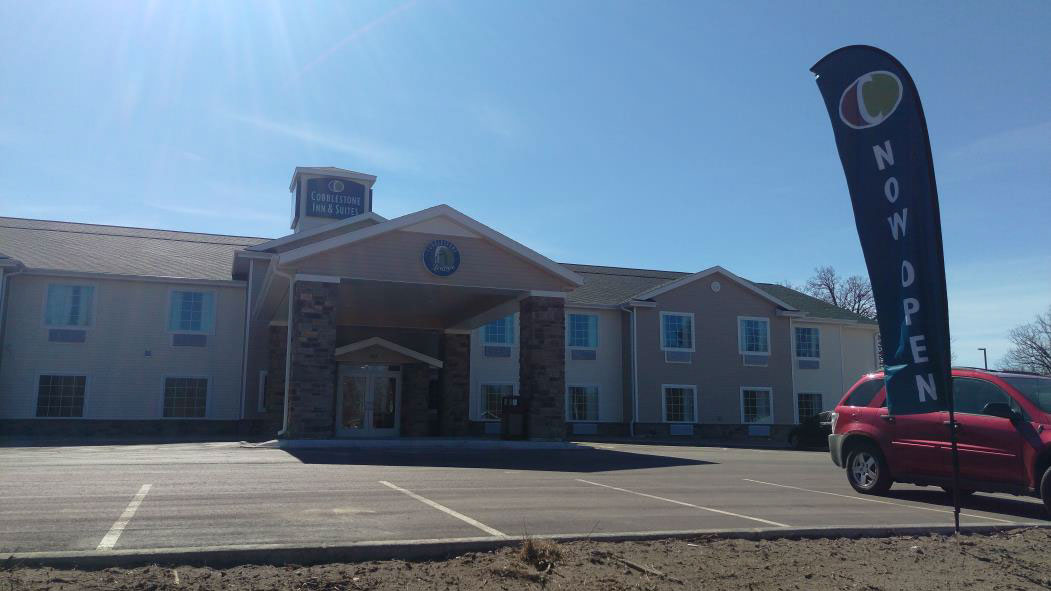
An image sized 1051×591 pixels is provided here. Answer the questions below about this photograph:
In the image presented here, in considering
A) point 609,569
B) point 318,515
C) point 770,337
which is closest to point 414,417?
point 770,337

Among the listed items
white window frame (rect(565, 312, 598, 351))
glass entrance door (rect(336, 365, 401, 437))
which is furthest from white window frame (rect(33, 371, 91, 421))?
white window frame (rect(565, 312, 598, 351))

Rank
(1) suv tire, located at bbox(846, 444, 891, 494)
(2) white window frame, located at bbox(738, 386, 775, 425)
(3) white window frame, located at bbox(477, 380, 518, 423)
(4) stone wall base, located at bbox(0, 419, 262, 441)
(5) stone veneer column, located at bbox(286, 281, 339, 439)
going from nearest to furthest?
(1) suv tire, located at bbox(846, 444, 891, 494)
(5) stone veneer column, located at bbox(286, 281, 339, 439)
(4) stone wall base, located at bbox(0, 419, 262, 441)
(3) white window frame, located at bbox(477, 380, 518, 423)
(2) white window frame, located at bbox(738, 386, 775, 425)

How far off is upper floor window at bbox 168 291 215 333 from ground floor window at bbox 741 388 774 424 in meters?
20.2

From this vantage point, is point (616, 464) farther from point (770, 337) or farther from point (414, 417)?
point (770, 337)

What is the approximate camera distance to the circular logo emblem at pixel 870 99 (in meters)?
7.97

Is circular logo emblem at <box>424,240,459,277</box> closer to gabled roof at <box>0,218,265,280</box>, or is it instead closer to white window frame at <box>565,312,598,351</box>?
gabled roof at <box>0,218,265,280</box>

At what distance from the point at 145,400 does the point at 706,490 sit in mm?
21200

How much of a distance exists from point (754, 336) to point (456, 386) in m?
12.8

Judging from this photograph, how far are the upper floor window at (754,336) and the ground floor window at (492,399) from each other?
31.8 feet

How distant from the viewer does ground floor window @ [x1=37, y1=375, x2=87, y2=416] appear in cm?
2541

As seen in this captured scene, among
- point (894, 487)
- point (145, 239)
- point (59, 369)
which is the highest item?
point (145, 239)

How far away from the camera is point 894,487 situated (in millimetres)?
12805

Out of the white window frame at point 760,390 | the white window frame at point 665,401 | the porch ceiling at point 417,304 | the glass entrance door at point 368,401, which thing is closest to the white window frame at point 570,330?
the white window frame at point 665,401

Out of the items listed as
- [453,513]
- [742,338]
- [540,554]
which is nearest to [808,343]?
[742,338]
